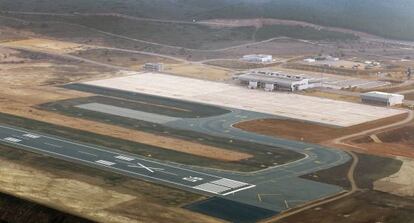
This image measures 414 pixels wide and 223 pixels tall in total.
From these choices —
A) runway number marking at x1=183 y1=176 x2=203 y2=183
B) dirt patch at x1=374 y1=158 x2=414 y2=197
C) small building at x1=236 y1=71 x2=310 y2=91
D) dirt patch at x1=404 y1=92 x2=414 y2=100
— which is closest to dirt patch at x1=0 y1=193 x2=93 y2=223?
runway number marking at x1=183 y1=176 x2=203 y2=183

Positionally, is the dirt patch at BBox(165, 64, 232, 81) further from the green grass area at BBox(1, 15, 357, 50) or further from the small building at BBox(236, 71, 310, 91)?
the green grass area at BBox(1, 15, 357, 50)

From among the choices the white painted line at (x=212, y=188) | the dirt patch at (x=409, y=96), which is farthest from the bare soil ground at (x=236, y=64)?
the white painted line at (x=212, y=188)

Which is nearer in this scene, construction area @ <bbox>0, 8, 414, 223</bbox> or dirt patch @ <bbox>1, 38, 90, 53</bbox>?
construction area @ <bbox>0, 8, 414, 223</bbox>

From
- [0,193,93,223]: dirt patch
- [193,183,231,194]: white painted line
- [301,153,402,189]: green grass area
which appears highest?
[301,153,402,189]: green grass area

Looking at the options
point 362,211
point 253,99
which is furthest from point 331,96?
point 362,211

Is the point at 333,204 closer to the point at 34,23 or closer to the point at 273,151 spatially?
the point at 273,151

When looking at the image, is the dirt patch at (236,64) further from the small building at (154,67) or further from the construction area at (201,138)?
the small building at (154,67)
